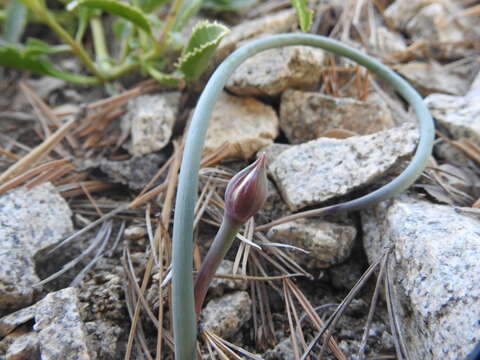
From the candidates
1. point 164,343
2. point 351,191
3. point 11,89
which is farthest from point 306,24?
point 11,89

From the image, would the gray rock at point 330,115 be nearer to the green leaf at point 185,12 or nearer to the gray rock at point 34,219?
the green leaf at point 185,12

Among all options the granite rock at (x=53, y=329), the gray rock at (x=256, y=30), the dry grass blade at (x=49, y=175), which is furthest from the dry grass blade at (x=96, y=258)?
the gray rock at (x=256, y=30)

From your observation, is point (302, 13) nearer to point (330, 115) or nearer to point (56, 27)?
point (330, 115)

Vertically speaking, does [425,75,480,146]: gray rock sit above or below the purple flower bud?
below

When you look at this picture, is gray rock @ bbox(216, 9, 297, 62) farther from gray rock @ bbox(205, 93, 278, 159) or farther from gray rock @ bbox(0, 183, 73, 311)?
gray rock @ bbox(0, 183, 73, 311)

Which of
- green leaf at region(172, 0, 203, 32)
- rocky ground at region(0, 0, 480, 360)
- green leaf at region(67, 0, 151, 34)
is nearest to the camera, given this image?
rocky ground at region(0, 0, 480, 360)

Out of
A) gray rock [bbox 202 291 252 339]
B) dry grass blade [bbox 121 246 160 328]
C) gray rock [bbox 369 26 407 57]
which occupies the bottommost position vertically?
gray rock [bbox 202 291 252 339]

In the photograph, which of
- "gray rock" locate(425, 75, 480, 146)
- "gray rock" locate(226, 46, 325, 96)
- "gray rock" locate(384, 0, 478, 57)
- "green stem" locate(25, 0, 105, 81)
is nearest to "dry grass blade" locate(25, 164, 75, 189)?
"green stem" locate(25, 0, 105, 81)

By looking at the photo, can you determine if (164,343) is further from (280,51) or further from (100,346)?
(280,51)
